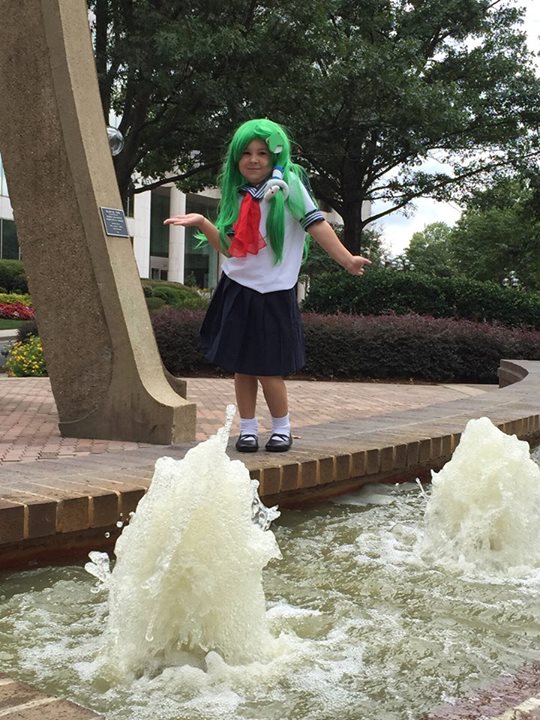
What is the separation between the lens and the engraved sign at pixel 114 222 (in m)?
4.66

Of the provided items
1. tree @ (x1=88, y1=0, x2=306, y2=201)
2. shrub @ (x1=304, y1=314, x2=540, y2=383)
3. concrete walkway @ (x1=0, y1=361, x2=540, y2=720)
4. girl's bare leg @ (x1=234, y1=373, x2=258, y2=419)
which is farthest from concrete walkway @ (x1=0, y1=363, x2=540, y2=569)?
tree @ (x1=88, y1=0, x2=306, y2=201)

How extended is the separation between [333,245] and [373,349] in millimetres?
7670

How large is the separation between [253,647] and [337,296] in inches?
511

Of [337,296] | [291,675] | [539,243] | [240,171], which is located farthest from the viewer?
[539,243]

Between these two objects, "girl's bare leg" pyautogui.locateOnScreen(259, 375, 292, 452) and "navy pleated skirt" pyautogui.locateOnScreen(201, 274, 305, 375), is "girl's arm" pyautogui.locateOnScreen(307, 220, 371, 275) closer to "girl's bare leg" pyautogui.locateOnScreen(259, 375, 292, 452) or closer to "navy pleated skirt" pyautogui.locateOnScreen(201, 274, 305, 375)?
"navy pleated skirt" pyautogui.locateOnScreen(201, 274, 305, 375)

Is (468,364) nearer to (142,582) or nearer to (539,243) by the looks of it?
→ (142,582)

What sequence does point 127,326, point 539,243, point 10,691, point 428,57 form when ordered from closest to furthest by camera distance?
point 10,691
point 127,326
point 428,57
point 539,243

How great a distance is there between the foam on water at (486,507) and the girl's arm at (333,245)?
114cm

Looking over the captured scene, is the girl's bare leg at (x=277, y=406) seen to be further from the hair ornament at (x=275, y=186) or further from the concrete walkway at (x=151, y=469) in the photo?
the hair ornament at (x=275, y=186)

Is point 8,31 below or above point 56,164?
above

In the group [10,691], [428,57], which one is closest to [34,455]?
[10,691]

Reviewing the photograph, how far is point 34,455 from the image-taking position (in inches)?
160

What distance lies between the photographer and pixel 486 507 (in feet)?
9.34

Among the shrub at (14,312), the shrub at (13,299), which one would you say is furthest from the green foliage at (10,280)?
the shrub at (14,312)
